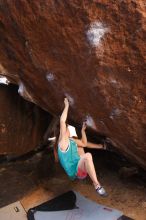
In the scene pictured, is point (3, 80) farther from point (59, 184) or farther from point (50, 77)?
point (59, 184)

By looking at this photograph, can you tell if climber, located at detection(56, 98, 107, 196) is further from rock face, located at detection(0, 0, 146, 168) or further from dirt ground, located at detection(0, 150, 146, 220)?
dirt ground, located at detection(0, 150, 146, 220)

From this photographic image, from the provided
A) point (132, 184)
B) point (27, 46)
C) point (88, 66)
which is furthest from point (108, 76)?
point (132, 184)

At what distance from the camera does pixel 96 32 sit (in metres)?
2.82

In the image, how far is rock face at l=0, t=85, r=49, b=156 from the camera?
15.3 ft

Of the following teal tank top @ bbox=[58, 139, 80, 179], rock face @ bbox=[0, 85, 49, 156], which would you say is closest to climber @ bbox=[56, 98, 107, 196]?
teal tank top @ bbox=[58, 139, 80, 179]

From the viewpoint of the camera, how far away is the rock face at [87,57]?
9.01 ft

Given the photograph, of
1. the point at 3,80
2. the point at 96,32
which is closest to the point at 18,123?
the point at 3,80

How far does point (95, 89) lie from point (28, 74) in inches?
34.1

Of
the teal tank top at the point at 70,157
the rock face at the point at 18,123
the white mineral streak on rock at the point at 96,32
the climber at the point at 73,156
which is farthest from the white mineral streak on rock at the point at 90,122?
the rock face at the point at 18,123

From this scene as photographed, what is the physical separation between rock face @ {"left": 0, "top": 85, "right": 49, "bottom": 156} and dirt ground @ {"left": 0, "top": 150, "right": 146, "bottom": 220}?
295 millimetres

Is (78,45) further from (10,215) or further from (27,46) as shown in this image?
(10,215)

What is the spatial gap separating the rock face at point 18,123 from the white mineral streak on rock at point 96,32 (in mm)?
2001

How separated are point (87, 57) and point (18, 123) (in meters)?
2.23

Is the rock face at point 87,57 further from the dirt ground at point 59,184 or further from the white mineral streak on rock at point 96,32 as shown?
the dirt ground at point 59,184
